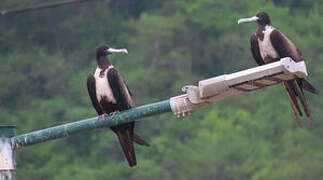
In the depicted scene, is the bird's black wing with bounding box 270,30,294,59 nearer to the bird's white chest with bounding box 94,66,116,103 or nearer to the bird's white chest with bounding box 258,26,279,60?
the bird's white chest with bounding box 258,26,279,60

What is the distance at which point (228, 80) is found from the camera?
332 inches

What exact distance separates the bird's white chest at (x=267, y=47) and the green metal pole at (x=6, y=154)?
11.7 ft

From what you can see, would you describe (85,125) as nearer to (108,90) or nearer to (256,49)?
(108,90)

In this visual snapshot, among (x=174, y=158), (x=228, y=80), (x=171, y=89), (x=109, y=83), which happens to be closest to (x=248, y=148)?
(x=174, y=158)

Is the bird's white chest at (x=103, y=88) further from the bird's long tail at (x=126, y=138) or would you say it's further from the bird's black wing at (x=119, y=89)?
the bird's long tail at (x=126, y=138)

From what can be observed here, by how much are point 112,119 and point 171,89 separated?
35602 millimetres

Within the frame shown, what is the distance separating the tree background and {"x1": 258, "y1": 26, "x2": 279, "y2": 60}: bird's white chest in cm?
2394

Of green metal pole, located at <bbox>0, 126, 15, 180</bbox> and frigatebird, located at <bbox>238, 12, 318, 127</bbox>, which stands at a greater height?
frigatebird, located at <bbox>238, 12, 318, 127</bbox>

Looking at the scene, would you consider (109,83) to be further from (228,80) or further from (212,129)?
(212,129)

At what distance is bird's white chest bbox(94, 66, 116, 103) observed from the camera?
36.1 ft

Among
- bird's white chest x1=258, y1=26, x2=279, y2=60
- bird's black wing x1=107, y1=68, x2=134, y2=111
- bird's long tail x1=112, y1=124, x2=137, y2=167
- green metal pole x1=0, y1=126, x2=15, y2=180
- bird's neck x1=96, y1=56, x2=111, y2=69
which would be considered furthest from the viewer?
bird's white chest x1=258, y1=26, x2=279, y2=60

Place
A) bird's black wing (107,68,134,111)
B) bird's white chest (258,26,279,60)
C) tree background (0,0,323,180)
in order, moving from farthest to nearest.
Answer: tree background (0,0,323,180) < bird's white chest (258,26,279,60) < bird's black wing (107,68,134,111)

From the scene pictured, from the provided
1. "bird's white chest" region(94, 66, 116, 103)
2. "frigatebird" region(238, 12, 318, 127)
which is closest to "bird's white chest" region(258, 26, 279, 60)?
"frigatebird" region(238, 12, 318, 127)

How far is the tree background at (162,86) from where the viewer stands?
37688mm
